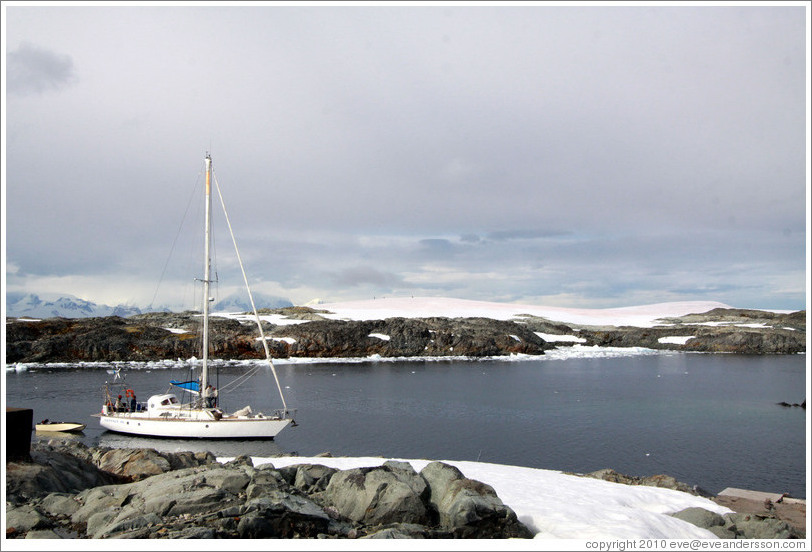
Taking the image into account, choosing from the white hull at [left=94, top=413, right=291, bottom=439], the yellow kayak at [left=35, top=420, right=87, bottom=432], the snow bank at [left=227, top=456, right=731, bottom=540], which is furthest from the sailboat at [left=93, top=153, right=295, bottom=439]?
the snow bank at [left=227, top=456, right=731, bottom=540]

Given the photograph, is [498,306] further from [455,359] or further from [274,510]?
[274,510]

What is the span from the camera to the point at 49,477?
43.1 ft

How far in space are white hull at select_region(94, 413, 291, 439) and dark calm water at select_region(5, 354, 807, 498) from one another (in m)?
0.57

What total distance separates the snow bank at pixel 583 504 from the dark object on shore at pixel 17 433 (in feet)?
25.8

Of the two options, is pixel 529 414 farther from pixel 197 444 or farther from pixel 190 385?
pixel 190 385

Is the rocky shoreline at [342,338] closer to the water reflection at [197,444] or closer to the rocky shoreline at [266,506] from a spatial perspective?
the water reflection at [197,444]

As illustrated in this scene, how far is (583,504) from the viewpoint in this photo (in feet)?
48.3

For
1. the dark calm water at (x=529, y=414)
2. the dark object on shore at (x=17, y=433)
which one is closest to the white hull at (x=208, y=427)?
the dark calm water at (x=529, y=414)

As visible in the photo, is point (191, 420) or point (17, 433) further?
point (191, 420)

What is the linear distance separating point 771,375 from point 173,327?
79.4 meters

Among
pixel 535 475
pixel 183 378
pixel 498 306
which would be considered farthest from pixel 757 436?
pixel 498 306

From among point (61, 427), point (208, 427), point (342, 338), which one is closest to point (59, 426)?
point (61, 427)

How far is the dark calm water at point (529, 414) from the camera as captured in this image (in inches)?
1042

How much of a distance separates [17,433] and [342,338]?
67.4 m
